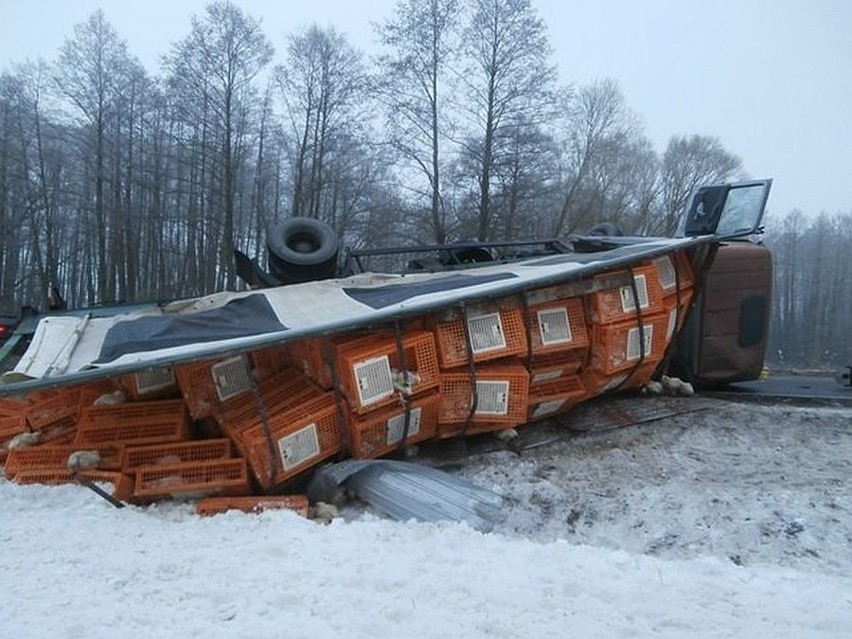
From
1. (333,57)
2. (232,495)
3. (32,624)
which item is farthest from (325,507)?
(333,57)

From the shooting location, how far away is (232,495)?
464 cm

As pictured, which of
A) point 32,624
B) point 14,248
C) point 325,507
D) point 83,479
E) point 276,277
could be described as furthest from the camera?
point 14,248

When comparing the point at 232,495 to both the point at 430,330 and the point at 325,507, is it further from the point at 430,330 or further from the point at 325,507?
the point at 430,330

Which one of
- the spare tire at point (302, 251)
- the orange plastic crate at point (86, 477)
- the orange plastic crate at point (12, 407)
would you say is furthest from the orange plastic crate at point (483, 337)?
the orange plastic crate at point (12, 407)

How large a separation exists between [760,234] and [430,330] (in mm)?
4537

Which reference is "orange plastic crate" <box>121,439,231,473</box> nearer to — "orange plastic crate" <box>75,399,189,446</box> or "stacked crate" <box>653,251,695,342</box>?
"orange plastic crate" <box>75,399,189,446</box>

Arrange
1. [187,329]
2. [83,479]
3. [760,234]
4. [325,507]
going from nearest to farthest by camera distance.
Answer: [325,507]
[83,479]
[187,329]
[760,234]

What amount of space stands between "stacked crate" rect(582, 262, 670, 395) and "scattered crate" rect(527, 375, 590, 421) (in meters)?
0.12

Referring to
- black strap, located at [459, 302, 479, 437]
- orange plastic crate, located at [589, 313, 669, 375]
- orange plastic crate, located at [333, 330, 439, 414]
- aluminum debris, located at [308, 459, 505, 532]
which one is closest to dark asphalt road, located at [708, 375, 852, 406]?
orange plastic crate, located at [589, 313, 669, 375]

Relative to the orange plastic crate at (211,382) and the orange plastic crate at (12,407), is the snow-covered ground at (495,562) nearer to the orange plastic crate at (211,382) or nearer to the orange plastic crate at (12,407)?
the orange plastic crate at (211,382)

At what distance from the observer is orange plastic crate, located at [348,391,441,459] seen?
4957mm

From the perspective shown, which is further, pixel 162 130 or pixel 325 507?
pixel 162 130

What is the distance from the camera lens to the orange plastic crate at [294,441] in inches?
183

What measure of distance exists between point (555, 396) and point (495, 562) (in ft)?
9.05
